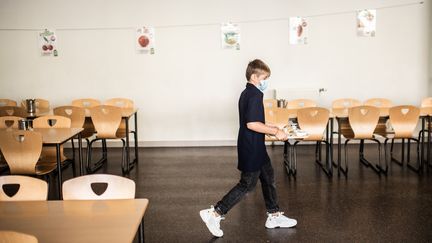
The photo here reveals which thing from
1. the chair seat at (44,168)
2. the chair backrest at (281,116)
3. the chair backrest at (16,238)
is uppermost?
the chair backrest at (281,116)

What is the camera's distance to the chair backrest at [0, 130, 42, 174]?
4.25 metres

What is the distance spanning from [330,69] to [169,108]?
284 cm

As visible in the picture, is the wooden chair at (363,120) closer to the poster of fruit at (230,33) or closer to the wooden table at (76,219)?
the poster of fruit at (230,33)

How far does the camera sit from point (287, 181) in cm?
550

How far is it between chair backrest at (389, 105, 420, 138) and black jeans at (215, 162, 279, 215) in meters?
2.55

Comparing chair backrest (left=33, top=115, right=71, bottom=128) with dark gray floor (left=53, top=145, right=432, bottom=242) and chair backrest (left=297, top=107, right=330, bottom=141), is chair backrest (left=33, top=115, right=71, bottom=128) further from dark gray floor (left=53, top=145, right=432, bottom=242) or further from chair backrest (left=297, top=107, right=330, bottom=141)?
chair backrest (left=297, top=107, right=330, bottom=141)

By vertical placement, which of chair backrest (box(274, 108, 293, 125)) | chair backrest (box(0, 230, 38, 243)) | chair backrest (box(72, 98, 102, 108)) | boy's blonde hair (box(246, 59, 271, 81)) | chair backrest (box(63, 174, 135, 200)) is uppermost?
boy's blonde hair (box(246, 59, 271, 81))

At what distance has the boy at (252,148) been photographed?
3.61 meters

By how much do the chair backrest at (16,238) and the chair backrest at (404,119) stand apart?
16.4 ft

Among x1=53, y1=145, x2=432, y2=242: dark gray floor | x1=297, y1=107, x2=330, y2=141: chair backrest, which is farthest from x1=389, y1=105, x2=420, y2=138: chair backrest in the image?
x1=297, y1=107, x2=330, y2=141: chair backrest

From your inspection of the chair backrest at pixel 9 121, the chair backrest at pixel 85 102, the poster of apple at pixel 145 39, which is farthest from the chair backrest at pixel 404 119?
the chair backrest at pixel 9 121

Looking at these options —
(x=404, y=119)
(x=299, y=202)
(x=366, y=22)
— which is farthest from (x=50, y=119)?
(x=366, y=22)

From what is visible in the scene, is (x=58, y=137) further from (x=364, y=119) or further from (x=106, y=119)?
(x=364, y=119)

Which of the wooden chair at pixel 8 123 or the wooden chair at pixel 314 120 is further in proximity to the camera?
the wooden chair at pixel 314 120
